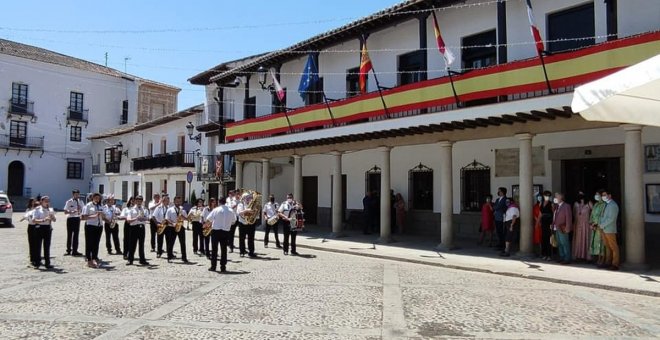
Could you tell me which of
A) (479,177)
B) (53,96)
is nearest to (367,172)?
(479,177)

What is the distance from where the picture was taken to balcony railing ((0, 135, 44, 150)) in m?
41.2

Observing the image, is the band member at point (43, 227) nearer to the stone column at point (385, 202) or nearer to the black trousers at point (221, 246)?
the black trousers at point (221, 246)

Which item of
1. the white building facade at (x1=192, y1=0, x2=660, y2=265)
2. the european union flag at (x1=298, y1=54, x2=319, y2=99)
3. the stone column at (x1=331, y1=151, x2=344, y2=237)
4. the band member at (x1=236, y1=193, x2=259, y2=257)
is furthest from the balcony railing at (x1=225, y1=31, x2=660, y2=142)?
the band member at (x1=236, y1=193, x2=259, y2=257)

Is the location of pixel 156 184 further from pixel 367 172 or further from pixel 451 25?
pixel 451 25

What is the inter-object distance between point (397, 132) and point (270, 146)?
6.61 metres

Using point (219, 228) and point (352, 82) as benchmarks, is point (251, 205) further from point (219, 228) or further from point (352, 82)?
point (352, 82)

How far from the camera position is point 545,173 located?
1473 cm

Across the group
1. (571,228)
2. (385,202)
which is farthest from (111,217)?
(571,228)

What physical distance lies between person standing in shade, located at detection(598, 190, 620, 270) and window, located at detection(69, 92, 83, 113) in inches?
1777

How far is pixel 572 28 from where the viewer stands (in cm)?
1307

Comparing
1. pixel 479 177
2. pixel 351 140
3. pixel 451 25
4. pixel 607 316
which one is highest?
pixel 451 25

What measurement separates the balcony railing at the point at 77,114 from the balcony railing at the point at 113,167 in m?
6.02

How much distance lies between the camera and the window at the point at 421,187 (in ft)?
58.9

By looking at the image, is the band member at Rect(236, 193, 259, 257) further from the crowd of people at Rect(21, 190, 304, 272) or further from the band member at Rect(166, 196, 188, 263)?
the band member at Rect(166, 196, 188, 263)
